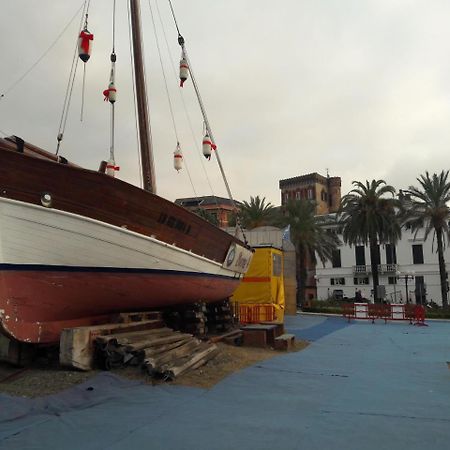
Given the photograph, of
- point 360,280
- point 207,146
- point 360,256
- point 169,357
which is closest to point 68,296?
point 169,357

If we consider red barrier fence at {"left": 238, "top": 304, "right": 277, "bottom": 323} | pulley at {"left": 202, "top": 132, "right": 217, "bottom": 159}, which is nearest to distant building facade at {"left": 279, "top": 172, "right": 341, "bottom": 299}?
red barrier fence at {"left": 238, "top": 304, "right": 277, "bottom": 323}

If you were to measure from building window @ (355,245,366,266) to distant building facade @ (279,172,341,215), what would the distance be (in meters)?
19.5

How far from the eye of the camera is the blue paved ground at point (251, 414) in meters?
4.38

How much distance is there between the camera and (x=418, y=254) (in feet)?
161

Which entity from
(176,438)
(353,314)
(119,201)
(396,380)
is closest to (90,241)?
(119,201)

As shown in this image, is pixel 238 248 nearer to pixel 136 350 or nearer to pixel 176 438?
pixel 136 350

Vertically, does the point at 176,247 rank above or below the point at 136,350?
above

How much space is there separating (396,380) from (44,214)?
248 inches

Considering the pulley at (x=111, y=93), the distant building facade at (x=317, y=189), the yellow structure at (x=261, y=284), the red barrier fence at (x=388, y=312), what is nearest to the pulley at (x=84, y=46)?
the pulley at (x=111, y=93)

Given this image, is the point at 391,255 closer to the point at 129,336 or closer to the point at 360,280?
the point at 360,280

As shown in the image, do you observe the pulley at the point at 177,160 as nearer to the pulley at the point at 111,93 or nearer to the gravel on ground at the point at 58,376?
the pulley at the point at 111,93

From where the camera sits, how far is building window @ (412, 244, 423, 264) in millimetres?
48875

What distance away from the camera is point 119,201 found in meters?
7.70

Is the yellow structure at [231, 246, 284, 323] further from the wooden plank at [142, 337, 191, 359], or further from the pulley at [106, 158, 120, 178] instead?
the wooden plank at [142, 337, 191, 359]
